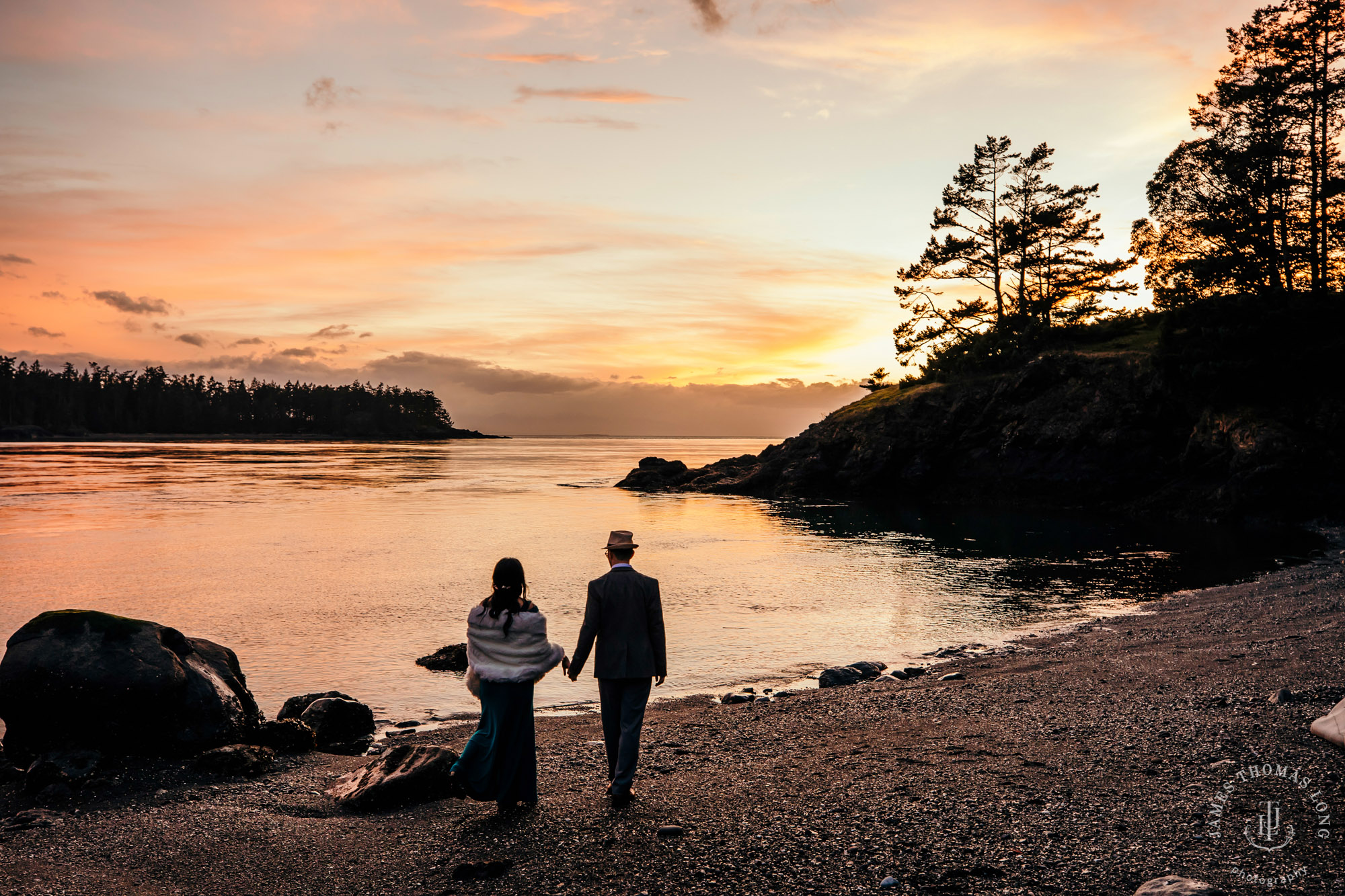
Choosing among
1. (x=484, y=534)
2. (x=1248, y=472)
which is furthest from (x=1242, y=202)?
(x=484, y=534)

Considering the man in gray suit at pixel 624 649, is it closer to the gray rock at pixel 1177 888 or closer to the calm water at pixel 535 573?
the gray rock at pixel 1177 888

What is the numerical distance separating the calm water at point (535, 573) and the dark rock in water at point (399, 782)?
4.30 meters

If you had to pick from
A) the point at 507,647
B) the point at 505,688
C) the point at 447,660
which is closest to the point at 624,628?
the point at 507,647

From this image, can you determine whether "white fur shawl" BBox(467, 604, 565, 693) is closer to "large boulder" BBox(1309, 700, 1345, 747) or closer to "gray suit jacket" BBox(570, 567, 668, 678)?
"gray suit jacket" BBox(570, 567, 668, 678)

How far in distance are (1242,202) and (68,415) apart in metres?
209

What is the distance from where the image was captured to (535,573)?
27.2 metres

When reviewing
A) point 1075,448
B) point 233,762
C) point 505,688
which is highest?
point 1075,448

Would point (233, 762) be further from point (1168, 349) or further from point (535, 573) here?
point (1168, 349)

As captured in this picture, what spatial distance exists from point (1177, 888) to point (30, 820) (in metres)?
9.64

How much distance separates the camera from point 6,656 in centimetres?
968

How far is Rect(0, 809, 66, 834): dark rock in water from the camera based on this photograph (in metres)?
7.39

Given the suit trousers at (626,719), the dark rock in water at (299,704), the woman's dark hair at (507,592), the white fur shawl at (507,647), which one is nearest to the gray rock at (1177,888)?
the suit trousers at (626,719)

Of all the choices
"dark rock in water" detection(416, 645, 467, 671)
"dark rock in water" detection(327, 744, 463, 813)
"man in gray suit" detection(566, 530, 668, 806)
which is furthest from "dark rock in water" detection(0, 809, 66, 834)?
"dark rock in water" detection(416, 645, 467, 671)

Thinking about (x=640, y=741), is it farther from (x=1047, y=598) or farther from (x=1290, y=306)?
(x=1290, y=306)
